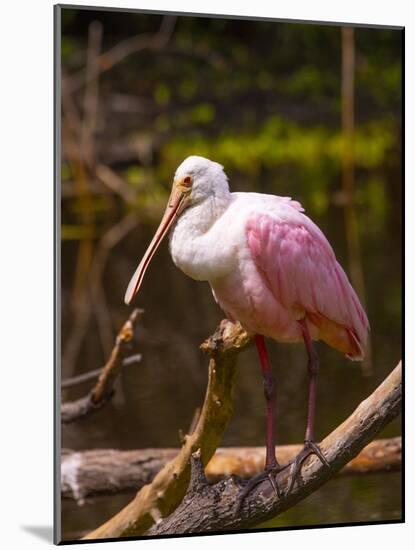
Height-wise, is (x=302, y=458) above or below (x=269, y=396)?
below

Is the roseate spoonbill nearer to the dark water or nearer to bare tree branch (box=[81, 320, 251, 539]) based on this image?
bare tree branch (box=[81, 320, 251, 539])

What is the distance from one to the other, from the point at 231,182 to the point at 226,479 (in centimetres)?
95

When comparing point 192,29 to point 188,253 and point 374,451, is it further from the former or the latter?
point 374,451

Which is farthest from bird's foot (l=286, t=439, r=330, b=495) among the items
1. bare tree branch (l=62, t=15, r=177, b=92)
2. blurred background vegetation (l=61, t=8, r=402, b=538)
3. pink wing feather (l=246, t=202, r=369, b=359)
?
bare tree branch (l=62, t=15, r=177, b=92)

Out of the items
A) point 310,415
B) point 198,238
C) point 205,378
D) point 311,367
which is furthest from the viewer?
point 205,378

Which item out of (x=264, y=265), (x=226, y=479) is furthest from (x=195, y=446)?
(x=264, y=265)

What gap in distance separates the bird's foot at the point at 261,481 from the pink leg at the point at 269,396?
0.12ft

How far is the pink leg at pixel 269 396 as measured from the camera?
5.46 meters

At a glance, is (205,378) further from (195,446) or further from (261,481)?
(261,481)

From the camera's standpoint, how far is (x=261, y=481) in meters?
5.37

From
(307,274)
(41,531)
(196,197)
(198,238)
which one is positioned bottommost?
(41,531)

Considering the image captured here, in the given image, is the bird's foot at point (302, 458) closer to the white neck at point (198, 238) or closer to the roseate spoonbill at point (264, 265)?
the roseate spoonbill at point (264, 265)

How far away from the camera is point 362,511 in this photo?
5848mm

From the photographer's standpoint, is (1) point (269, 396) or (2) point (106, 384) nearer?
(1) point (269, 396)
